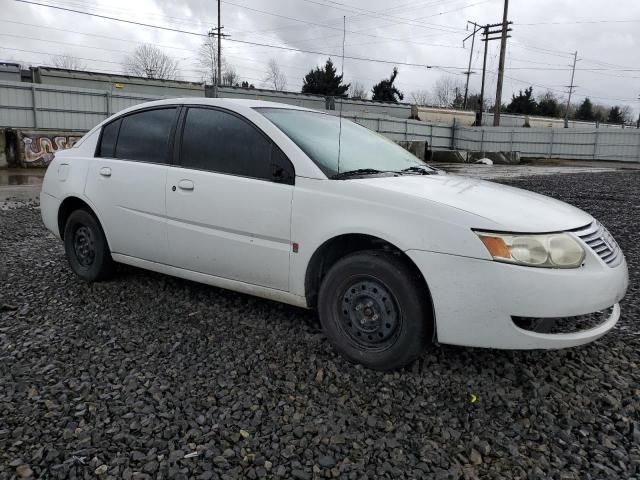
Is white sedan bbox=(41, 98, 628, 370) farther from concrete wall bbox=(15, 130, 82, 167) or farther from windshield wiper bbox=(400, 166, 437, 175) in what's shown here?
concrete wall bbox=(15, 130, 82, 167)

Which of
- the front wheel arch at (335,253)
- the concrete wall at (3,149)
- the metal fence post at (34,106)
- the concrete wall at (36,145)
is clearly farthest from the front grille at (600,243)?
the metal fence post at (34,106)

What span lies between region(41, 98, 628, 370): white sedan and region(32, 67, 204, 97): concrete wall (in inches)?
808

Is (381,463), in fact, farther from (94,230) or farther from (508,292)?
(94,230)

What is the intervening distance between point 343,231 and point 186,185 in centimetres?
134

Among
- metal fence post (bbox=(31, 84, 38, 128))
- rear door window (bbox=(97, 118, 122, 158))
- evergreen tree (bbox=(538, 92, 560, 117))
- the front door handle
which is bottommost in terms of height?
the front door handle

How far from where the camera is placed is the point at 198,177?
355 centimetres

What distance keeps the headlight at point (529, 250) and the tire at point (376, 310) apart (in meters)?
0.45

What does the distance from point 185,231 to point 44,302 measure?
1.41m

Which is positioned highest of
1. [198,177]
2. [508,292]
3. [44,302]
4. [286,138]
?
[286,138]

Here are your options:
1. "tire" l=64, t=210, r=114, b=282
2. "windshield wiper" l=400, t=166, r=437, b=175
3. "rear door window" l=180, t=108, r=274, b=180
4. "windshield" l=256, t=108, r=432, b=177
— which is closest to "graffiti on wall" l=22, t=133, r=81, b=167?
"tire" l=64, t=210, r=114, b=282

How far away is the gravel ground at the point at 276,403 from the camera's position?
2139mm

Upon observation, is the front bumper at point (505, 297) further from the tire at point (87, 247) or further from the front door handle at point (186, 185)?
the tire at point (87, 247)

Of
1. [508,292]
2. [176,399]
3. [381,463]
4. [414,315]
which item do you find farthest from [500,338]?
[176,399]

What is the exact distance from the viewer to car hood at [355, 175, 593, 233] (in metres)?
2.65
